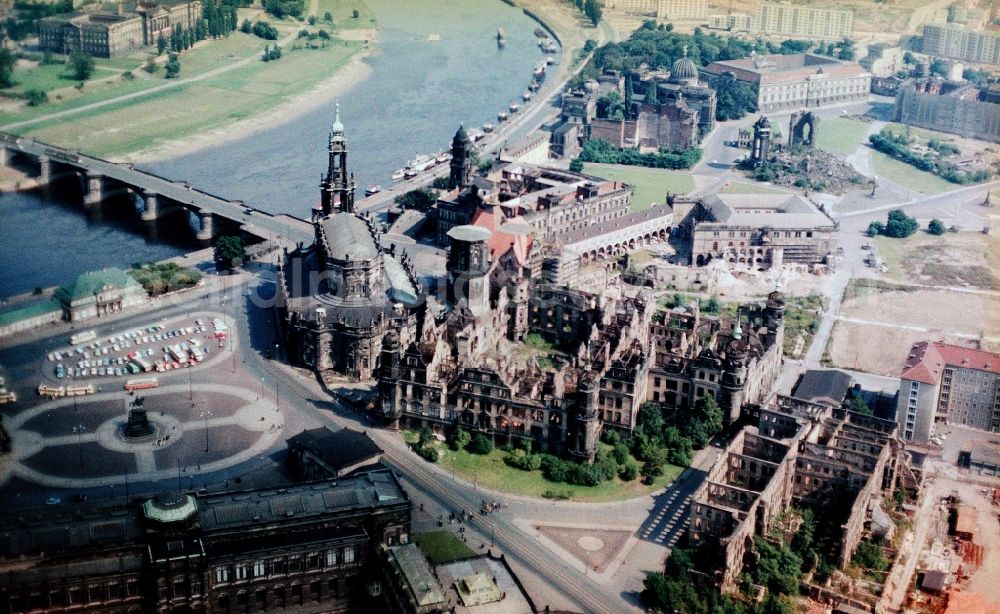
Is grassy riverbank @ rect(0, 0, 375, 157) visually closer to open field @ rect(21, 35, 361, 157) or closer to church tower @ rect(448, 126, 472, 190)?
open field @ rect(21, 35, 361, 157)

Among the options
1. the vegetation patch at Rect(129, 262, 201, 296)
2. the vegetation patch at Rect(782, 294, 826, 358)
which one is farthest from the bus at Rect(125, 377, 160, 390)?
the vegetation patch at Rect(782, 294, 826, 358)

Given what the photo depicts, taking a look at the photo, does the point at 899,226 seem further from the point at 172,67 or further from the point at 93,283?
the point at 93,283

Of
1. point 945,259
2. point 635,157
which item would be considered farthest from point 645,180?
point 945,259

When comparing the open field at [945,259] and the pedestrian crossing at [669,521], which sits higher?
the open field at [945,259]

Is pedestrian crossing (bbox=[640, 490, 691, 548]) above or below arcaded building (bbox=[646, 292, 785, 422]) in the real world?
below

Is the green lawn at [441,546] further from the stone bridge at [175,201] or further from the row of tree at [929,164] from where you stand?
the row of tree at [929,164]

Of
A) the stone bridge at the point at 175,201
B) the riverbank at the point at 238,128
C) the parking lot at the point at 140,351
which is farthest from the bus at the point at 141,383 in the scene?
the riverbank at the point at 238,128
